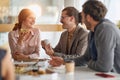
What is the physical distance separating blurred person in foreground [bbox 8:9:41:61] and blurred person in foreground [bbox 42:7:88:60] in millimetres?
235

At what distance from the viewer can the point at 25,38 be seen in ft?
8.96

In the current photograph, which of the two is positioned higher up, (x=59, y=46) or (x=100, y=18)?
(x=100, y=18)

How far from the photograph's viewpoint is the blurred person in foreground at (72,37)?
246cm

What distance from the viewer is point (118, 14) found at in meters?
3.84

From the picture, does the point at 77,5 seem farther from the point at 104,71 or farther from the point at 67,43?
the point at 104,71

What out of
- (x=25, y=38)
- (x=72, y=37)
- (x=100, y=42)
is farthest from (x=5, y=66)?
(x=25, y=38)

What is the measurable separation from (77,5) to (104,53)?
2004mm

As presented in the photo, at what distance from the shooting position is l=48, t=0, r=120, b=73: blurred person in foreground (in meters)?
1.84

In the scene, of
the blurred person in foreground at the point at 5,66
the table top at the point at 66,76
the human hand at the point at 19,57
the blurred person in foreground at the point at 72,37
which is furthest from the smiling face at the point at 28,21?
the blurred person in foreground at the point at 5,66

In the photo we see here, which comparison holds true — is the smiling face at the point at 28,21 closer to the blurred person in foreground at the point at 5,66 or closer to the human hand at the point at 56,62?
the human hand at the point at 56,62

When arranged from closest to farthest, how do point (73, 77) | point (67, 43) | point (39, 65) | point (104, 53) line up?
point (73, 77) < point (104, 53) < point (39, 65) < point (67, 43)

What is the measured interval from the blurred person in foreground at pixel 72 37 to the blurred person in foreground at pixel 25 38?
0.24 metres

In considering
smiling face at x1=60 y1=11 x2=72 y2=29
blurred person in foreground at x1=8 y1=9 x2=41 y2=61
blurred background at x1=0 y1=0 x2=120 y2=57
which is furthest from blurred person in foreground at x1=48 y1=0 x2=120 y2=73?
blurred background at x1=0 y1=0 x2=120 y2=57

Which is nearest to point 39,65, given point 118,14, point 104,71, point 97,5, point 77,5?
point 104,71
